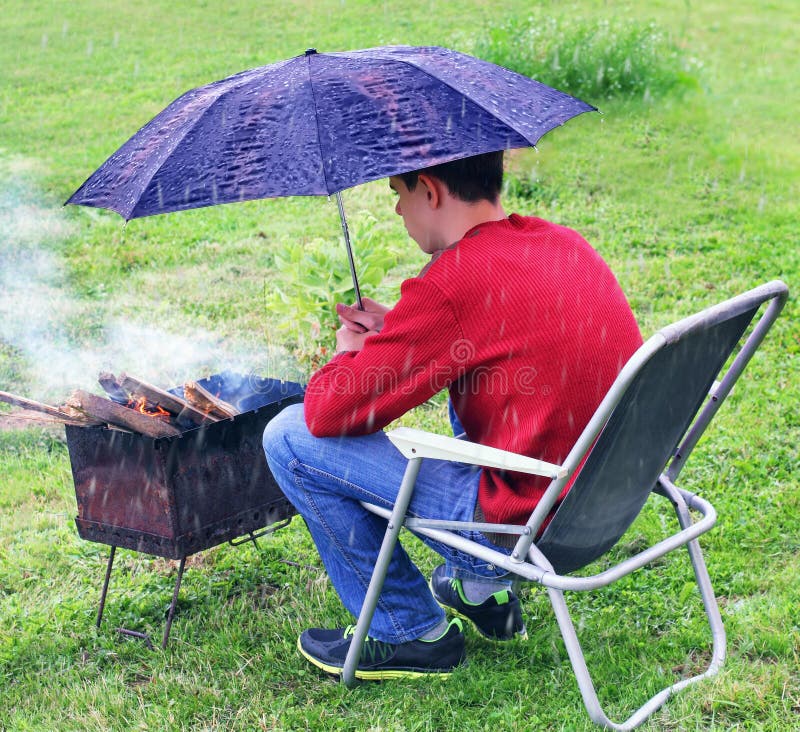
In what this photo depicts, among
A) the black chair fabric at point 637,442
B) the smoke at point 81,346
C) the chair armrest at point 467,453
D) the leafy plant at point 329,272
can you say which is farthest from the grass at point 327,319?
the chair armrest at point 467,453

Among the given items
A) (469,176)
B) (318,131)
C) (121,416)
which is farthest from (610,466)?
(121,416)

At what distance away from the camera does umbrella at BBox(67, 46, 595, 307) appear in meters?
2.43

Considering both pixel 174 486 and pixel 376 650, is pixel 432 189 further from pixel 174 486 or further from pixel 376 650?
pixel 376 650

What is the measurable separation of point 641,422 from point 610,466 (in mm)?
135

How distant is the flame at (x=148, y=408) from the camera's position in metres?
3.20

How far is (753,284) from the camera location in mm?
6344

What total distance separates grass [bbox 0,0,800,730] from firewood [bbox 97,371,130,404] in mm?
814

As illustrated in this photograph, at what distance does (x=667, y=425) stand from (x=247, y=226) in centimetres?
623

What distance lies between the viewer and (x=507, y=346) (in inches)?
95.8

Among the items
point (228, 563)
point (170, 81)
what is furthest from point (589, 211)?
point (170, 81)

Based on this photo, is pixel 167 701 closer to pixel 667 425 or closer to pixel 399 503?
pixel 399 503

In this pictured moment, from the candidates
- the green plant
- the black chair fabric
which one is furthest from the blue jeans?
the green plant

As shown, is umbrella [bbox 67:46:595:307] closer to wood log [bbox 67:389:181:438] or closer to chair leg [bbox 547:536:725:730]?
wood log [bbox 67:389:181:438]

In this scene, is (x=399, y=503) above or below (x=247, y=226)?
above
